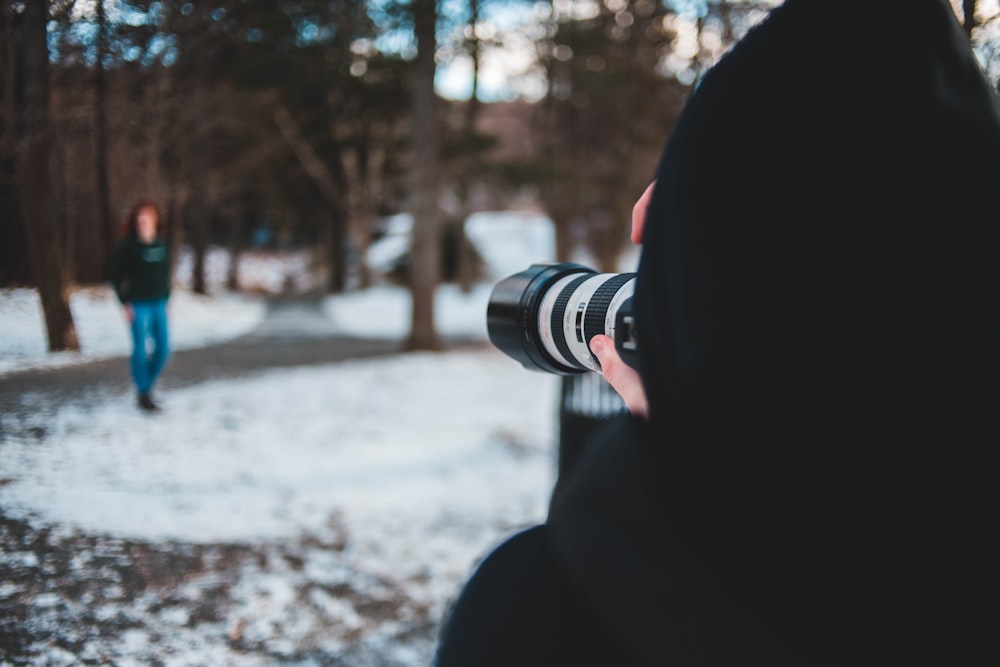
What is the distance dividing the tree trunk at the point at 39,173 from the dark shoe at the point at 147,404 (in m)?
0.48

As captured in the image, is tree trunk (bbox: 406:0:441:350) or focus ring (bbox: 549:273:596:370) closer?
focus ring (bbox: 549:273:596:370)

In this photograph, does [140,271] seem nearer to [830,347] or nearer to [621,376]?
[621,376]

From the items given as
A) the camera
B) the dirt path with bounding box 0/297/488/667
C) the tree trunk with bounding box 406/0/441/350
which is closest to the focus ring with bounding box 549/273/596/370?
the camera

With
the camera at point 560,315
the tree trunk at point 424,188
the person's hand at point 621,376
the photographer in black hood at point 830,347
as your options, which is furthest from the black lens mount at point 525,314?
the tree trunk at point 424,188

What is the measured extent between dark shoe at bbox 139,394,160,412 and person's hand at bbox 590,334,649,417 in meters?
1.46

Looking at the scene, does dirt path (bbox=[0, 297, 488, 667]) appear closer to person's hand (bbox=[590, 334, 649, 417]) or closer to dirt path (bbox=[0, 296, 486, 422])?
dirt path (bbox=[0, 296, 486, 422])

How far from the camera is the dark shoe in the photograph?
6.36ft

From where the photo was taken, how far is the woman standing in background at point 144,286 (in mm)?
1811

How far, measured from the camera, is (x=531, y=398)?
285 inches

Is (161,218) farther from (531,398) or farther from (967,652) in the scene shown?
(531,398)

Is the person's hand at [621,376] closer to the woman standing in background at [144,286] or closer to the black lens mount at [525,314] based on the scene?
the black lens mount at [525,314]

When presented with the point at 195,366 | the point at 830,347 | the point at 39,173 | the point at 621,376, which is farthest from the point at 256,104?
the point at 830,347

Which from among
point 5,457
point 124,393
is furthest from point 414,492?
point 5,457

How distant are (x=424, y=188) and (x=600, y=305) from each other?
8.80 m
